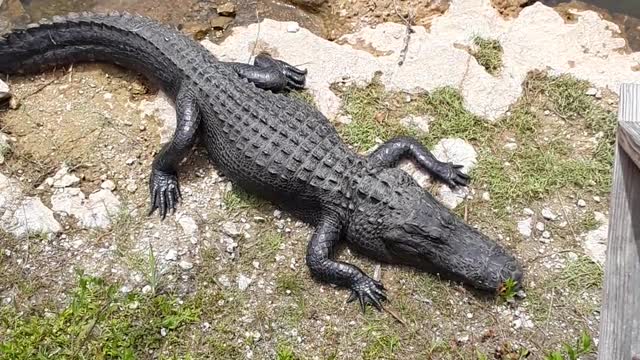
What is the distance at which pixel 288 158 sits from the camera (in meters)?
4.23

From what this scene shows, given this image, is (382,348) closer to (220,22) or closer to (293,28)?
(293,28)

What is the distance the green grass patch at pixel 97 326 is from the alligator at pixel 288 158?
0.67 metres

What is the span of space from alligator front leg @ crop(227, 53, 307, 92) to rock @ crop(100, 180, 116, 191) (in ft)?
3.72

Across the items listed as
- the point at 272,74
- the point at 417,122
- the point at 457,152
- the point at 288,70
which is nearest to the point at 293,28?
the point at 288,70

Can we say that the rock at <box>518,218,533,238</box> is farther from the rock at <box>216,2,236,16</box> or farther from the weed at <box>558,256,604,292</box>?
the rock at <box>216,2,236,16</box>

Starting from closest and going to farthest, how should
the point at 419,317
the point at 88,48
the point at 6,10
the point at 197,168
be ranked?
the point at 419,317, the point at 197,168, the point at 88,48, the point at 6,10

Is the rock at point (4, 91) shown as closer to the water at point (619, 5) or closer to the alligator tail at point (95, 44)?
the alligator tail at point (95, 44)

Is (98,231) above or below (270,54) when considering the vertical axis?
below

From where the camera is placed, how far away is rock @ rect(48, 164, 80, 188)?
4.46 m

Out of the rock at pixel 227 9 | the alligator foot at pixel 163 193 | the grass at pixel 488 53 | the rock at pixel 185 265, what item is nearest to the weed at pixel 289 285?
the rock at pixel 185 265

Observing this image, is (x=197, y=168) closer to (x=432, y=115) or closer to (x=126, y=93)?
(x=126, y=93)

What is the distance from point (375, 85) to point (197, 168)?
1370mm

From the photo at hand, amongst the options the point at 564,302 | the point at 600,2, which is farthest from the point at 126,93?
the point at 600,2

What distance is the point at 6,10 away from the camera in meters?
5.43
